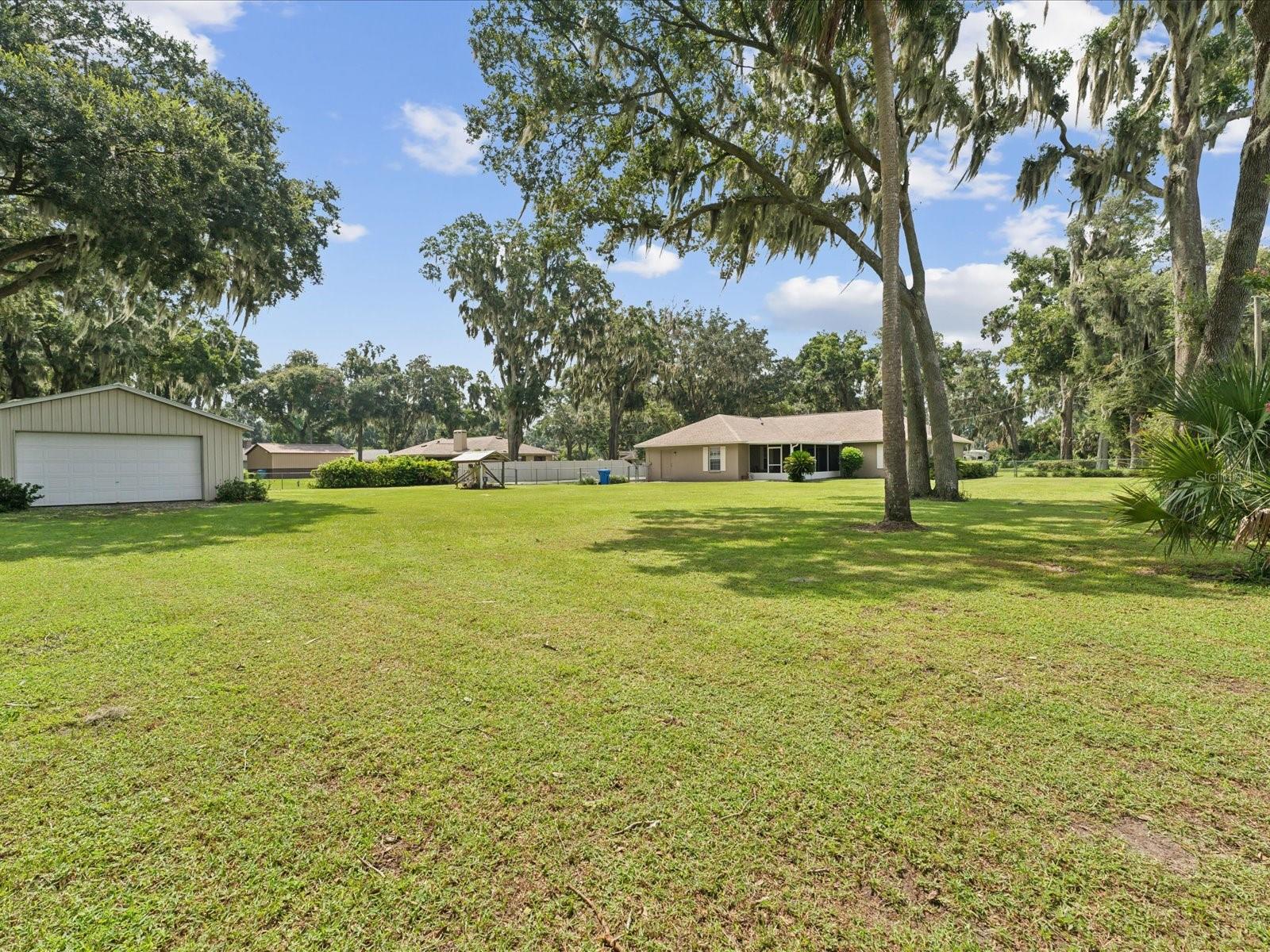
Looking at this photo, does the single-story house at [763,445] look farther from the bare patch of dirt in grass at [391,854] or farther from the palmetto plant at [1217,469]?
the bare patch of dirt in grass at [391,854]

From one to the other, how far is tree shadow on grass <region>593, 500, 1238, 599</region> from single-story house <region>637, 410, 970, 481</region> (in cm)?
1971

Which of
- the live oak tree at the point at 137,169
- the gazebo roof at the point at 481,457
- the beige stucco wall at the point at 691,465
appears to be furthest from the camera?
the beige stucco wall at the point at 691,465

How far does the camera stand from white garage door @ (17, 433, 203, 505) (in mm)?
15141

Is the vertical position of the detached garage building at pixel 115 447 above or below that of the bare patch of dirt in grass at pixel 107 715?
above

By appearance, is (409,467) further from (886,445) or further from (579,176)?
(886,445)

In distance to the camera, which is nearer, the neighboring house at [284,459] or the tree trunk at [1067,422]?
the tree trunk at [1067,422]

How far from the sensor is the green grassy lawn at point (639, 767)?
5.91ft

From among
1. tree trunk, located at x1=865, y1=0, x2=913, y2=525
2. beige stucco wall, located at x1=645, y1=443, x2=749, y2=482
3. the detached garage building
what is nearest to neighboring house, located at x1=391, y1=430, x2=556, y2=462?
beige stucco wall, located at x1=645, y1=443, x2=749, y2=482

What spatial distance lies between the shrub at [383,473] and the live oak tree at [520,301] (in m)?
5.52

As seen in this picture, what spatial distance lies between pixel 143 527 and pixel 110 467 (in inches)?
287

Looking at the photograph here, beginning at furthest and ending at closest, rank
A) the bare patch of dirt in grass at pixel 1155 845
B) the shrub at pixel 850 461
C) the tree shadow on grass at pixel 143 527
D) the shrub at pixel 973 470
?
1. the shrub at pixel 850 461
2. the shrub at pixel 973 470
3. the tree shadow on grass at pixel 143 527
4. the bare patch of dirt in grass at pixel 1155 845

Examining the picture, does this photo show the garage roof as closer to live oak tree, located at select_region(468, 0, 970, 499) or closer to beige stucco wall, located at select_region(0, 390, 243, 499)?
beige stucco wall, located at select_region(0, 390, 243, 499)

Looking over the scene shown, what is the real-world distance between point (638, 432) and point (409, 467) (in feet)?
78.5

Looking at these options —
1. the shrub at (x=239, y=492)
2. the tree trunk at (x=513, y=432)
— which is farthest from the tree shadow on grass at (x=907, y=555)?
the tree trunk at (x=513, y=432)
